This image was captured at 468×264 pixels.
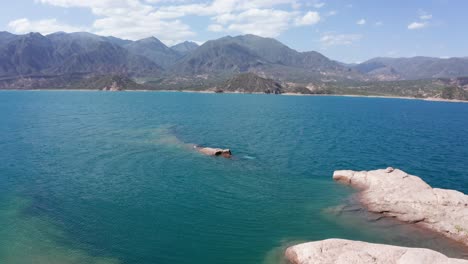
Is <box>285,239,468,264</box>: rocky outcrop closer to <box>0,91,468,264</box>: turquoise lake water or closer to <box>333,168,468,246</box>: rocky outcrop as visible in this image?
<box>0,91,468,264</box>: turquoise lake water

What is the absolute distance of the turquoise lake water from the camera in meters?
43.3

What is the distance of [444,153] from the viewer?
3733 inches

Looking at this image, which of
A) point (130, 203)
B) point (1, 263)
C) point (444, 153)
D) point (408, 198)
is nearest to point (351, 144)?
point (444, 153)

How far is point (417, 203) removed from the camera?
53.2 m

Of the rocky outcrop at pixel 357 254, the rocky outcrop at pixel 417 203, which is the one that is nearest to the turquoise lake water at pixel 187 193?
the rocky outcrop at pixel 417 203

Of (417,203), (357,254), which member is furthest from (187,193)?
(417,203)

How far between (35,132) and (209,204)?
89.4m

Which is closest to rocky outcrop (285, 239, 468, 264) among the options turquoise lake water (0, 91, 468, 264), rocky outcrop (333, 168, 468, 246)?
turquoise lake water (0, 91, 468, 264)

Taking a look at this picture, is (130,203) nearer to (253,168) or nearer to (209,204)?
(209,204)

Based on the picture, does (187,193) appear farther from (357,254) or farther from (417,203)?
(417,203)

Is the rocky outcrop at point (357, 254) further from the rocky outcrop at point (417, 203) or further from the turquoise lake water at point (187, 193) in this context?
the rocky outcrop at point (417, 203)

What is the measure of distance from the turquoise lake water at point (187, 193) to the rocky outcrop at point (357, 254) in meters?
3.94

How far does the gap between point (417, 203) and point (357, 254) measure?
2187cm

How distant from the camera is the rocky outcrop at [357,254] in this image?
35.7 metres
